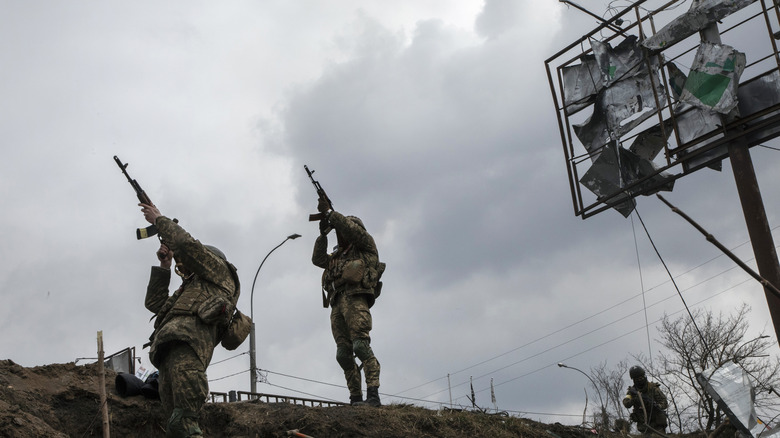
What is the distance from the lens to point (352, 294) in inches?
376

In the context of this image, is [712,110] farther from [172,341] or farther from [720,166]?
[172,341]

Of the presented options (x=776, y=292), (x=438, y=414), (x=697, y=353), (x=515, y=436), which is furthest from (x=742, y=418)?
(x=697, y=353)

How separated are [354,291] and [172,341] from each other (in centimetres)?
328

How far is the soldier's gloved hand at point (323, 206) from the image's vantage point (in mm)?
9852

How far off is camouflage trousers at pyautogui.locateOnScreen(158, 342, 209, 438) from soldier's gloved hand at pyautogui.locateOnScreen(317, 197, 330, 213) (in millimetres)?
3572

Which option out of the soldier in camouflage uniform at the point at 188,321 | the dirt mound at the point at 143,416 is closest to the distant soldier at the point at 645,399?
the dirt mound at the point at 143,416

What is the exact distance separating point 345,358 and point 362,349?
1.56 feet

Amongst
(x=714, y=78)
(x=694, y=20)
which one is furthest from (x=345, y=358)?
(x=694, y=20)

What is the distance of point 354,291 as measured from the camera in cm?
954

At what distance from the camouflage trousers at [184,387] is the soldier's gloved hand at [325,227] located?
11.6ft

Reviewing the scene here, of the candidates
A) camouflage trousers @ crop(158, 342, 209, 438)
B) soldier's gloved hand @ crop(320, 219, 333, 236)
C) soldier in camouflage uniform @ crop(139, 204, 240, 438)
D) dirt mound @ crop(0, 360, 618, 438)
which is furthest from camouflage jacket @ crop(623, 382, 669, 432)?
camouflage trousers @ crop(158, 342, 209, 438)

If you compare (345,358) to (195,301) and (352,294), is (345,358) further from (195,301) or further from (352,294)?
(195,301)

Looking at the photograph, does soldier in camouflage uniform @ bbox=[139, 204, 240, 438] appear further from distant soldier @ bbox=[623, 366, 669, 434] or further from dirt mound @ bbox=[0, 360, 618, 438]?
distant soldier @ bbox=[623, 366, 669, 434]

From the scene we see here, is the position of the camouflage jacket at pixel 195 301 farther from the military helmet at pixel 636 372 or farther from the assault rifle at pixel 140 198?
the military helmet at pixel 636 372
